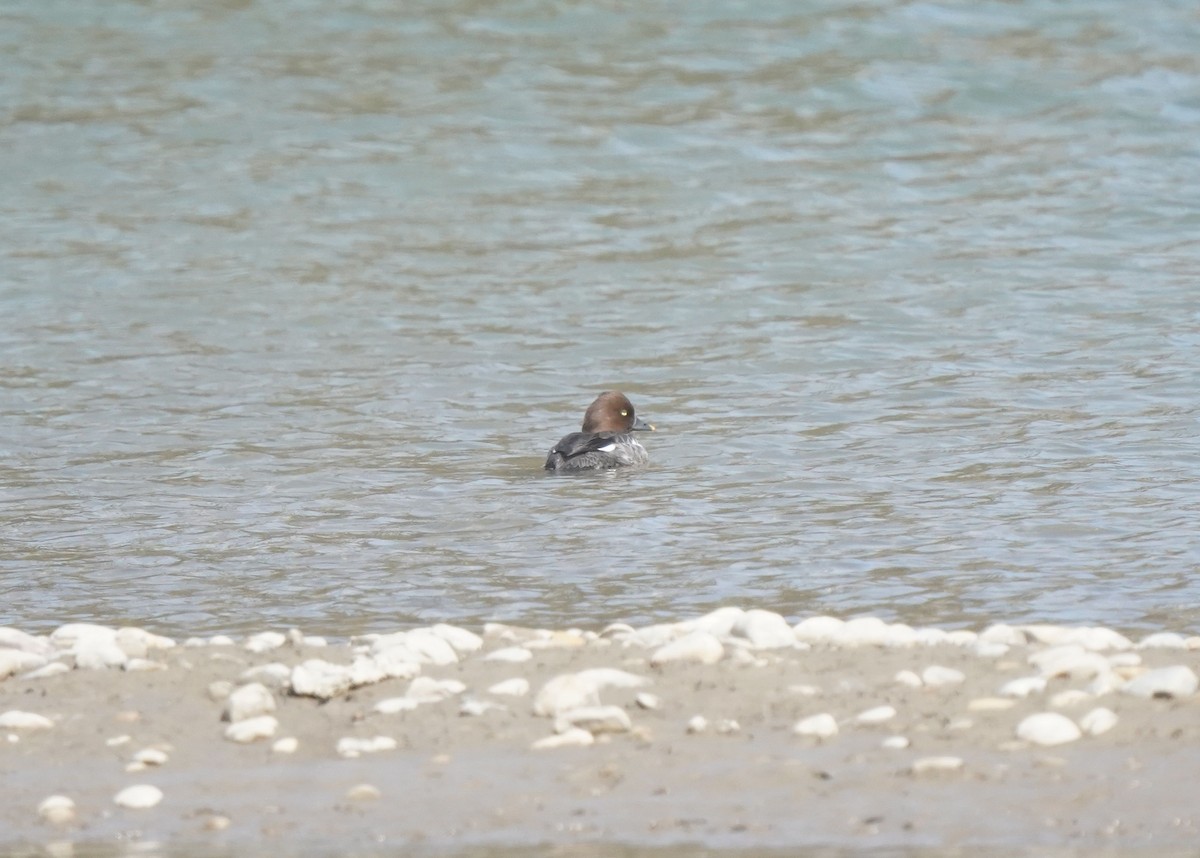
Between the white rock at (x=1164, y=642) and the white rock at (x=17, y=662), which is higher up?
the white rock at (x=17, y=662)

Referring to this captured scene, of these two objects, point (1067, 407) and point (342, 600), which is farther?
point (1067, 407)

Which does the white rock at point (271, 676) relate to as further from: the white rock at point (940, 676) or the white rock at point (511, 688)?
the white rock at point (940, 676)

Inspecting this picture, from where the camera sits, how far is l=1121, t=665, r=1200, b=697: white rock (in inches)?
187

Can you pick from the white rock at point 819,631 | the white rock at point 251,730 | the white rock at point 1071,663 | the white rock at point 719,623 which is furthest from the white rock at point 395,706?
the white rock at point 1071,663

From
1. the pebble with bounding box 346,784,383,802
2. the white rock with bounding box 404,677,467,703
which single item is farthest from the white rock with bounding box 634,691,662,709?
the pebble with bounding box 346,784,383,802

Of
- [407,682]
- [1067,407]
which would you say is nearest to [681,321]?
[1067,407]

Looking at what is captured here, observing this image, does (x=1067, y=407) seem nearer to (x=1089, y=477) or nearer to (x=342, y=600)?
(x=1089, y=477)

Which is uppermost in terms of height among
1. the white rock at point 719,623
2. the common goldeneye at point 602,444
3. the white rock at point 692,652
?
the white rock at point 692,652

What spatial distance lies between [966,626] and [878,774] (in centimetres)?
205

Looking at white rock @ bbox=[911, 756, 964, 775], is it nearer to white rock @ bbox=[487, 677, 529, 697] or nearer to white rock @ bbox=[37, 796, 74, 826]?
white rock @ bbox=[487, 677, 529, 697]

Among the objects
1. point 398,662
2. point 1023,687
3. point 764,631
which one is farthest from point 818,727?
point 398,662

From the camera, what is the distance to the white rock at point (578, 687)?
4902 mm

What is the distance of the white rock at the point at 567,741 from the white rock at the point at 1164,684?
1.42 metres

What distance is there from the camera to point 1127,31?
796 inches
